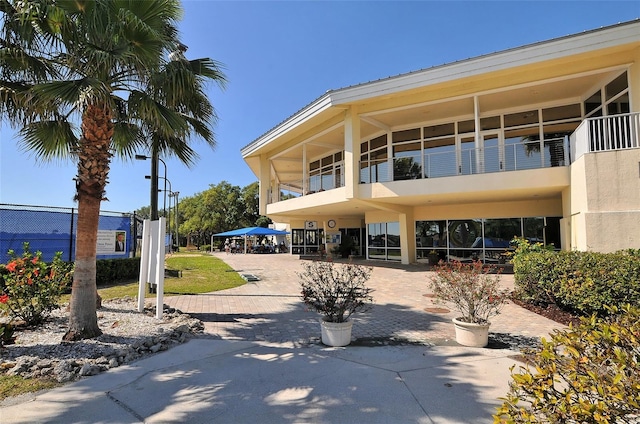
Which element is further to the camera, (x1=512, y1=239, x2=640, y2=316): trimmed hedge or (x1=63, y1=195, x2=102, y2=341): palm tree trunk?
(x1=512, y1=239, x2=640, y2=316): trimmed hedge

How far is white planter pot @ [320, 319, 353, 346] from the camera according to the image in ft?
18.2

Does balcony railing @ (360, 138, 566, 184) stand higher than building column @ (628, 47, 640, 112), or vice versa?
building column @ (628, 47, 640, 112)

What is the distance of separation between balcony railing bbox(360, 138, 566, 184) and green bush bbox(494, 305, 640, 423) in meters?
12.0

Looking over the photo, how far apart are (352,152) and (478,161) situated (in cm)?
523

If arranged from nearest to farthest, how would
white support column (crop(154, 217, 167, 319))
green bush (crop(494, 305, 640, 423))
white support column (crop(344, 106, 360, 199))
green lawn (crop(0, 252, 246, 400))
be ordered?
green bush (crop(494, 305, 640, 423)) < green lawn (crop(0, 252, 246, 400)) < white support column (crop(154, 217, 167, 319)) < white support column (crop(344, 106, 360, 199))

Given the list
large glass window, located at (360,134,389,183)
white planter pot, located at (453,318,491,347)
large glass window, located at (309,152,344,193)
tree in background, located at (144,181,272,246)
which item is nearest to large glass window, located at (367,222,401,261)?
large glass window, located at (309,152,344,193)

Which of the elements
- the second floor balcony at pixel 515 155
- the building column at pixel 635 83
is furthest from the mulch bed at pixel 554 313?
the building column at pixel 635 83

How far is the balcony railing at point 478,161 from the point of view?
12.5 meters

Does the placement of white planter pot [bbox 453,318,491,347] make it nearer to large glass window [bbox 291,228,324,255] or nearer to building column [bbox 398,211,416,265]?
building column [bbox 398,211,416,265]

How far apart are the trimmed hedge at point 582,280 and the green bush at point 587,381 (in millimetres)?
3443

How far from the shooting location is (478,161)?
1330 cm

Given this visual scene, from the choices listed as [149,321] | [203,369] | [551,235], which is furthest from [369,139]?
[203,369]

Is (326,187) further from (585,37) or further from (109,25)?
(109,25)

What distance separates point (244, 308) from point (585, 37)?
542 inches
